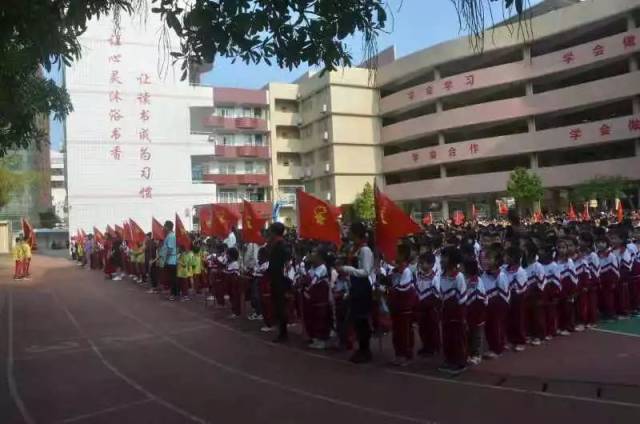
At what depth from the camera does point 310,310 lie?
30.0ft

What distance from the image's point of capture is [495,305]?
7.98m

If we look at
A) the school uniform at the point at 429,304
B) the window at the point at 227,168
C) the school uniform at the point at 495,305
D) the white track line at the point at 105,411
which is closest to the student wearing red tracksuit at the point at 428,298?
the school uniform at the point at 429,304

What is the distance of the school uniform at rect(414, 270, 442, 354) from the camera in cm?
793

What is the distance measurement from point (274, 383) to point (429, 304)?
2.16 metres

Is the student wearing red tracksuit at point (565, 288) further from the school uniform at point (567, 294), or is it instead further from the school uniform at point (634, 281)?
the school uniform at point (634, 281)

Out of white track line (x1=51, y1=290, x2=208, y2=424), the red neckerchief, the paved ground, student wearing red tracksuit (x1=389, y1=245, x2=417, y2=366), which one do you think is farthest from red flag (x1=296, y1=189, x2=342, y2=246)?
white track line (x1=51, y1=290, x2=208, y2=424)

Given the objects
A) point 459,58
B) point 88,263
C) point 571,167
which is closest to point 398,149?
point 459,58

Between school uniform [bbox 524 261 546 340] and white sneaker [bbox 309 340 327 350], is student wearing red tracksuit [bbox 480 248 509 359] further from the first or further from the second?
white sneaker [bbox 309 340 327 350]

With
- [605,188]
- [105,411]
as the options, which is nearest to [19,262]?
[105,411]

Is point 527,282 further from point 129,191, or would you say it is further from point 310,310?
point 129,191

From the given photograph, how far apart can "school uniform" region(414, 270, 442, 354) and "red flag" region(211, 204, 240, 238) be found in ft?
21.8

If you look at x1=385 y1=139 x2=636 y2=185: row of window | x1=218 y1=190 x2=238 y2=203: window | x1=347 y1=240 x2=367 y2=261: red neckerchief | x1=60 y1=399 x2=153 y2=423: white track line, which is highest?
x1=385 y1=139 x2=636 y2=185: row of window

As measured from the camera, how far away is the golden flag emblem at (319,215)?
9.03 m

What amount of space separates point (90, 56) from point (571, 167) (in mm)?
28406
